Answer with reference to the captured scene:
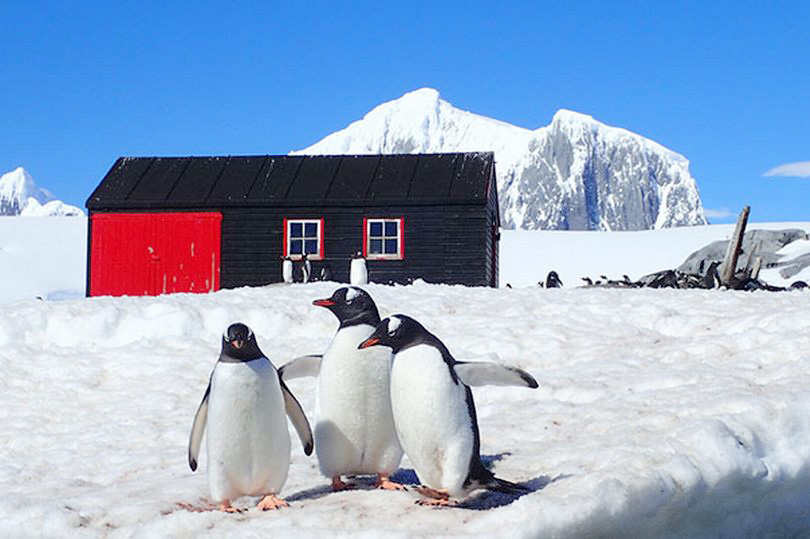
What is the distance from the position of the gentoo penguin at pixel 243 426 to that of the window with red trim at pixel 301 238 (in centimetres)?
1876

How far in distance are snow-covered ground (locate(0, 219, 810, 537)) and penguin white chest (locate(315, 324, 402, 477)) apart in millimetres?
240

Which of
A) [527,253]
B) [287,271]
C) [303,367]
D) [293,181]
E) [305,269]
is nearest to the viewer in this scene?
[303,367]

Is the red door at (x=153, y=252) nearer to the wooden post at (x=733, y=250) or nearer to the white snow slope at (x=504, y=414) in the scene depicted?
the white snow slope at (x=504, y=414)

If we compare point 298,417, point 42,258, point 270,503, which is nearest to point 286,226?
point 298,417

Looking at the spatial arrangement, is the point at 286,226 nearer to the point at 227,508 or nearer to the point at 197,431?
the point at 197,431

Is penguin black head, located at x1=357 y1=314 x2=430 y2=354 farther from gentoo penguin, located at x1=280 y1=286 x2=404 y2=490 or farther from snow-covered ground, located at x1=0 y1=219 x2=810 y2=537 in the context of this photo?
snow-covered ground, located at x1=0 y1=219 x2=810 y2=537

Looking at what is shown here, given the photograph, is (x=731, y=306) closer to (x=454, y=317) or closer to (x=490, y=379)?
(x=454, y=317)

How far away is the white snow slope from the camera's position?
14.7ft

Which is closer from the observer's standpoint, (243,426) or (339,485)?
(243,426)

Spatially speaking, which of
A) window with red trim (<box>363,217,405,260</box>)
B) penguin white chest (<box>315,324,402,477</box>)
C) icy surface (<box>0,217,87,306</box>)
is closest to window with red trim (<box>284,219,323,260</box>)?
window with red trim (<box>363,217,405,260</box>)

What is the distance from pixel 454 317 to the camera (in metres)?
10.5

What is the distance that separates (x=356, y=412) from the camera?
5062mm

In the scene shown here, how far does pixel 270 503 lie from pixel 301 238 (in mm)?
19408

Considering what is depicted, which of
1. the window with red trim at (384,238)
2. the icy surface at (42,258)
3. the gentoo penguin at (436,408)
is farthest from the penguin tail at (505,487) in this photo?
the icy surface at (42,258)
